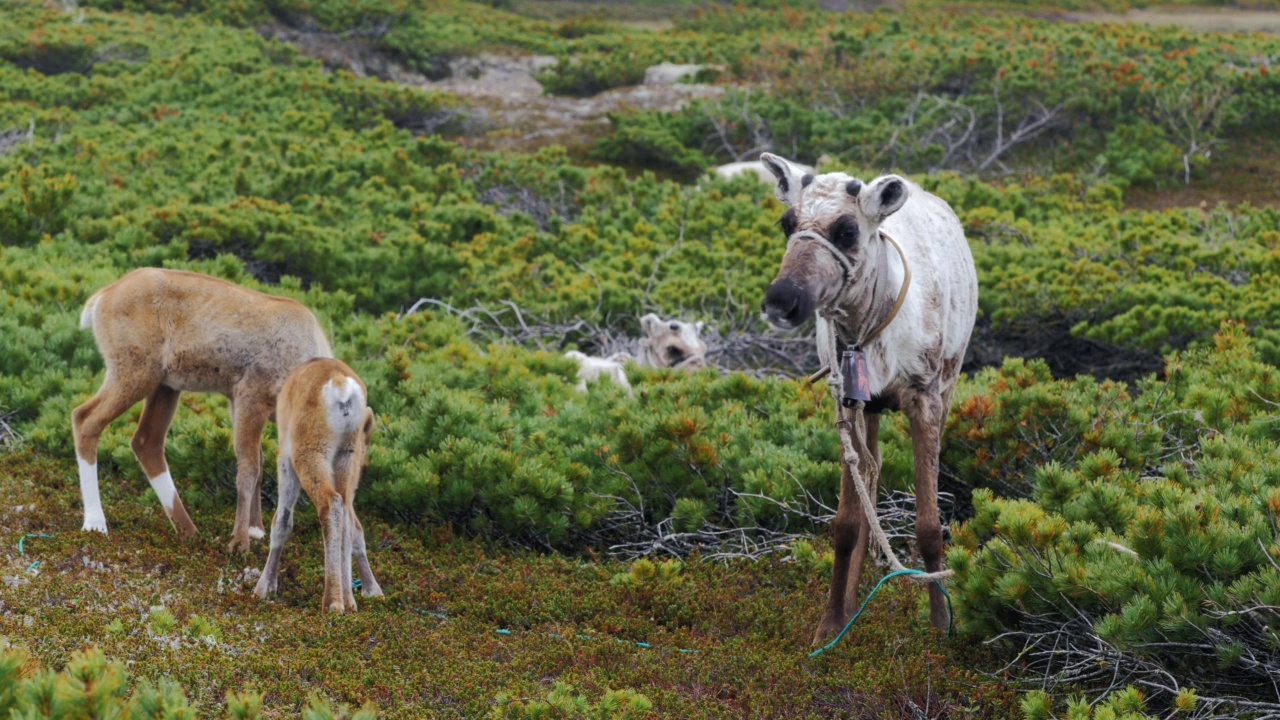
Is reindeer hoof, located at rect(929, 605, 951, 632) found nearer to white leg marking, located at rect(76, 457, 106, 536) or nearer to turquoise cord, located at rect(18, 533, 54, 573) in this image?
turquoise cord, located at rect(18, 533, 54, 573)

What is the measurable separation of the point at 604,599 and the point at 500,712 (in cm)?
174

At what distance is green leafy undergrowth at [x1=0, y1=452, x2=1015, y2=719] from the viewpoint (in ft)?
16.6

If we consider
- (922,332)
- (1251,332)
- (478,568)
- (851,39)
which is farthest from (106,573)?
(851,39)

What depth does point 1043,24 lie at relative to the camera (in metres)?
28.9

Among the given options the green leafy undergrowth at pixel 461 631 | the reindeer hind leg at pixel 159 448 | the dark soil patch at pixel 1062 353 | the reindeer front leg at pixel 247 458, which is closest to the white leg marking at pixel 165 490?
the reindeer hind leg at pixel 159 448

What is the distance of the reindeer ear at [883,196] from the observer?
16.6 feet

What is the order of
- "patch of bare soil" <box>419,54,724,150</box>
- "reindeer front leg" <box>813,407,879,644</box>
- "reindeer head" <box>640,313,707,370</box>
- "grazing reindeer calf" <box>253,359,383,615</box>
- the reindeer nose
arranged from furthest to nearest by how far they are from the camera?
1. "patch of bare soil" <box>419,54,724,150</box>
2. "reindeer head" <box>640,313,707,370</box>
3. "grazing reindeer calf" <box>253,359,383,615</box>
4. "reindeer front leg" <box>813,407,879,644</box>
5. the reindeer nose

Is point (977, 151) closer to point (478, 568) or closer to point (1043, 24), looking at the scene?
point (1043, 24)

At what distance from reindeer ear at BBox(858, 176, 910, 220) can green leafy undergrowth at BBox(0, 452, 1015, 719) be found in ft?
6.67

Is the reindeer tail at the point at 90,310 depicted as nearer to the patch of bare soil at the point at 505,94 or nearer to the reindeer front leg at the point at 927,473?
the reindeer front leg at the point at 927,473

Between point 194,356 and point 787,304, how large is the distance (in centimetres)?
403

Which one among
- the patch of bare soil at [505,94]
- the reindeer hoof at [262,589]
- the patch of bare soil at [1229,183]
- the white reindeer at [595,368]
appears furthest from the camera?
the patch of bare soil at [505,94]

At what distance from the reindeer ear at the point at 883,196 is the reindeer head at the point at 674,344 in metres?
5.46

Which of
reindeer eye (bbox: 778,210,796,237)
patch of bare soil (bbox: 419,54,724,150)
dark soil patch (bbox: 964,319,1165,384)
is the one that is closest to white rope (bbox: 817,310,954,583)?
reindeer eye (bbox: 778,210,796,237)
